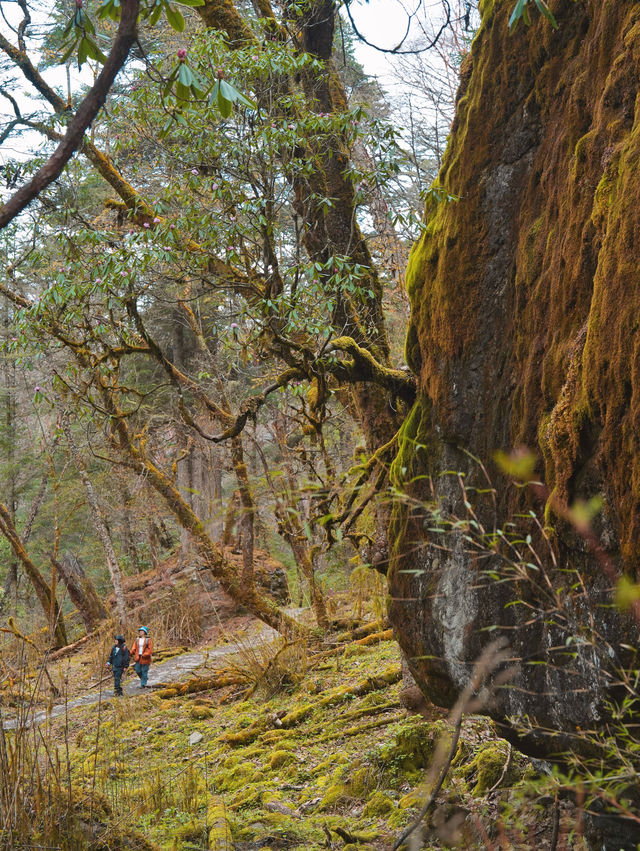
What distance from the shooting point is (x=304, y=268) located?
16.3ft

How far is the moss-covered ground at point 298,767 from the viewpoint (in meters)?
4.16

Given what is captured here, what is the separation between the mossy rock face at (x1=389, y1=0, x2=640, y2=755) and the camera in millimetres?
2451

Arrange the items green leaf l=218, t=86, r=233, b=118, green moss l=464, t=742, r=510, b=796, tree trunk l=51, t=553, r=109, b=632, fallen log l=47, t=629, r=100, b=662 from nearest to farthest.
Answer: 1. green leaf l=218, t=86, r=233, b=118
2. green moss l=464, t=742, r=510, b=796
3. fallen log l=47, t=629, r=100, b=662
4. tree trunk l=51, t=553, r=109, b=632

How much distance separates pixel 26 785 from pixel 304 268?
12.0ft

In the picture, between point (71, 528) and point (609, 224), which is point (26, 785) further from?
point (71, 528)

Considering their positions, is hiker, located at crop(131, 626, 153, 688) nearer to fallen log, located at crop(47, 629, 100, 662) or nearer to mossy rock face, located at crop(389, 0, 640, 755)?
fallen log, located at crop(47, 629, 100, 662)

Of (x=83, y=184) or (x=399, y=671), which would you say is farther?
(x=83, y=184)

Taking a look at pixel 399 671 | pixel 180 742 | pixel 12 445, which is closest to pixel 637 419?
pixel 399 671

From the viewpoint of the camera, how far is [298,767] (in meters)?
6.14

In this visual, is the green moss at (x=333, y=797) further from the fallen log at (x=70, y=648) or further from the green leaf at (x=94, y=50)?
the fallen log at (x=70, y=648)

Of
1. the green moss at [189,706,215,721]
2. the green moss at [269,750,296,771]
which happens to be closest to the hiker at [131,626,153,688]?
the green moss at [189,706,215,721]

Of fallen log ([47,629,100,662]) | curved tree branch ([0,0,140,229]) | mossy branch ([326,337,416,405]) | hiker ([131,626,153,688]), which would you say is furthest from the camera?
fallen log ([47,629,100,662])

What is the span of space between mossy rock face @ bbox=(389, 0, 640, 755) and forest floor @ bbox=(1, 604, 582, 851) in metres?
0.69

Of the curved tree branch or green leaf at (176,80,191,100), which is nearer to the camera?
the curved tree branch
